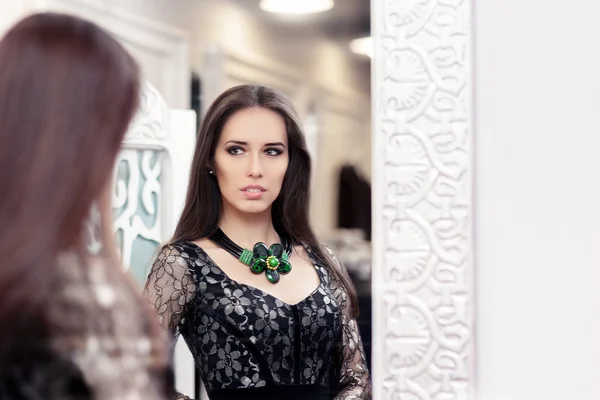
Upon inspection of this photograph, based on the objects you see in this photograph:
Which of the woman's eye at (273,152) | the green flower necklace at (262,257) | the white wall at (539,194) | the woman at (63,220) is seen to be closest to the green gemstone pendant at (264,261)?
the green flower necklace at (262,257)

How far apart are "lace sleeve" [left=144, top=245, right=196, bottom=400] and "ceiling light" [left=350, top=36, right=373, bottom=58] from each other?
1.23 ft

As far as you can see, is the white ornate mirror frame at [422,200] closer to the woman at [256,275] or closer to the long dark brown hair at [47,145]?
the woman at [256,275]

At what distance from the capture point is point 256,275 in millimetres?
1182

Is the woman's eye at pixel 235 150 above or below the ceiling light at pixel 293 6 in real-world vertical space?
below

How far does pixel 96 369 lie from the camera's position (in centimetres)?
69

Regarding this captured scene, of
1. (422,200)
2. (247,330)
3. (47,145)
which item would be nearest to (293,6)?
(422,200)

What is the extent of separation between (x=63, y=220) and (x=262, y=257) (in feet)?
1.75

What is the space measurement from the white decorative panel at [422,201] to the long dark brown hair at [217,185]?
0.44 feet

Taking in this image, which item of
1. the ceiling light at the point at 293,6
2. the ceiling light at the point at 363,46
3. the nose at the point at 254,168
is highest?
the ceiling light at the point at 293,6

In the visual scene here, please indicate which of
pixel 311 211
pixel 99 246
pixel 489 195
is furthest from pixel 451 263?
pixel 99 246

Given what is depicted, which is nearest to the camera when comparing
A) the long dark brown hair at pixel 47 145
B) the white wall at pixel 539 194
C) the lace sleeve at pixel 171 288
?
the long dark brown hair at pixel 47 145

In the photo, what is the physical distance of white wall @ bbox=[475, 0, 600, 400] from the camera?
3.43ft

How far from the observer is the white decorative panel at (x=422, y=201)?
1.06 metres

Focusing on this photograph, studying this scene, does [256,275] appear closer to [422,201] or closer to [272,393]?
[272,393]
